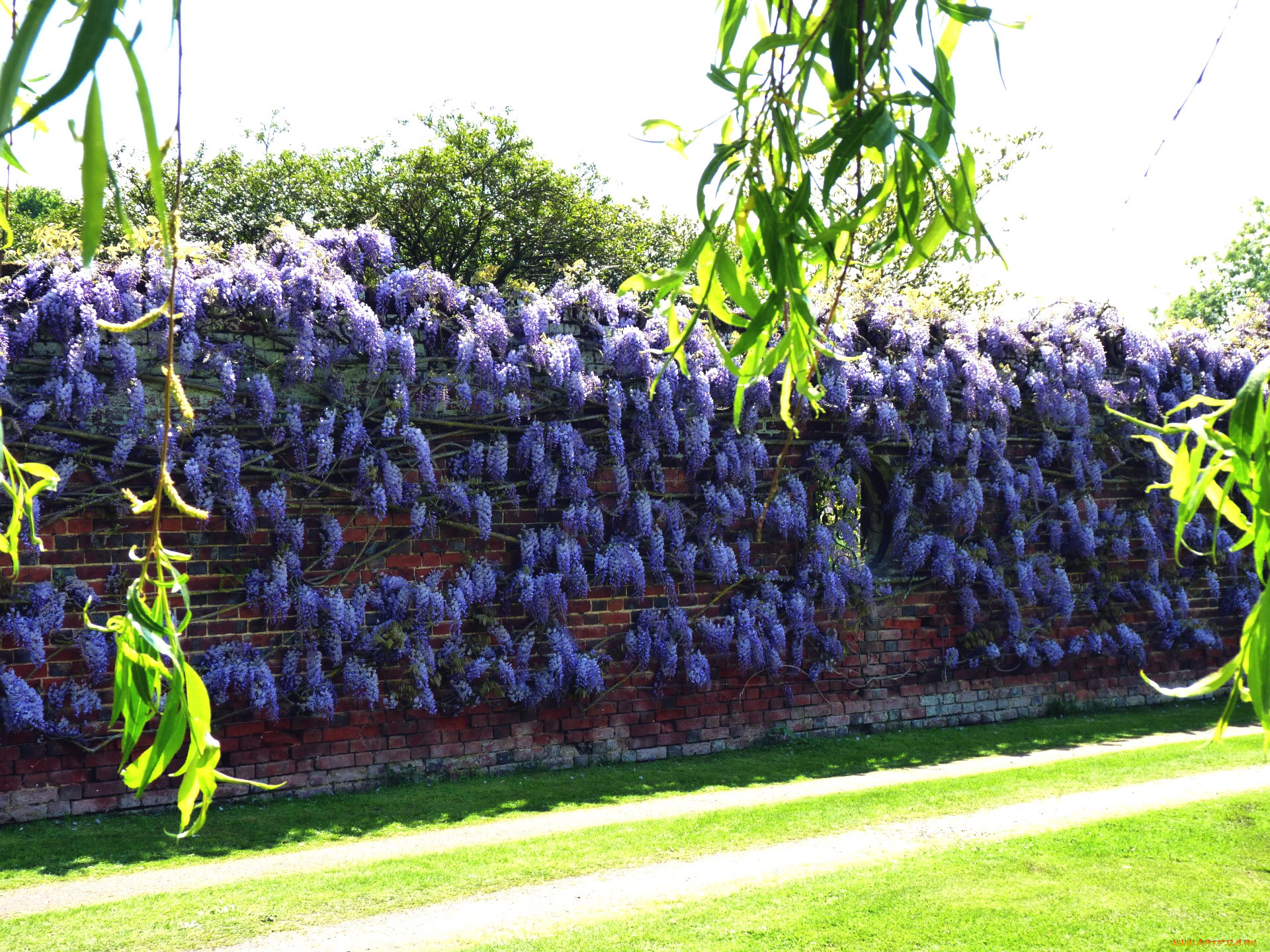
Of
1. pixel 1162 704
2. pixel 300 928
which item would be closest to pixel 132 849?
pixel 300 928

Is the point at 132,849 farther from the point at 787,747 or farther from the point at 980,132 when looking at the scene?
the point at 980,132

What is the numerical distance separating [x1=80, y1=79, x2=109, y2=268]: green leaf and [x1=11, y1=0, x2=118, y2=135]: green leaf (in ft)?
0.09

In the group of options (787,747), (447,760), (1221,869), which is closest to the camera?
(1221,869)

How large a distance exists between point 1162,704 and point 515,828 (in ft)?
22.4

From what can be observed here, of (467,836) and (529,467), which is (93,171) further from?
(529,467)

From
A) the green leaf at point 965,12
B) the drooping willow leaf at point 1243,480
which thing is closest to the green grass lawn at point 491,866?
the drooping willow leaf at point 1243,480

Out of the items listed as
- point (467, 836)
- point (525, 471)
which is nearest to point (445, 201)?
point (525, 471)

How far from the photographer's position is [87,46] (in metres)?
0.96

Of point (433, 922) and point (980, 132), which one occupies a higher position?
point (980, 132)

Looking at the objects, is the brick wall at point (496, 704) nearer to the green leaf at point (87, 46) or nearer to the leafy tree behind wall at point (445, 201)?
the green leaf at point (87, 46)

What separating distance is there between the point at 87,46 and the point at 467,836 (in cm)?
518

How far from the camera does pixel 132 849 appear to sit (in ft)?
17.6

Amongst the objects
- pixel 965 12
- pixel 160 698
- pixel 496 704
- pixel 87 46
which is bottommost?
pixel 496 704

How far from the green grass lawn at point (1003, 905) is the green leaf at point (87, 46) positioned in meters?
3.67
